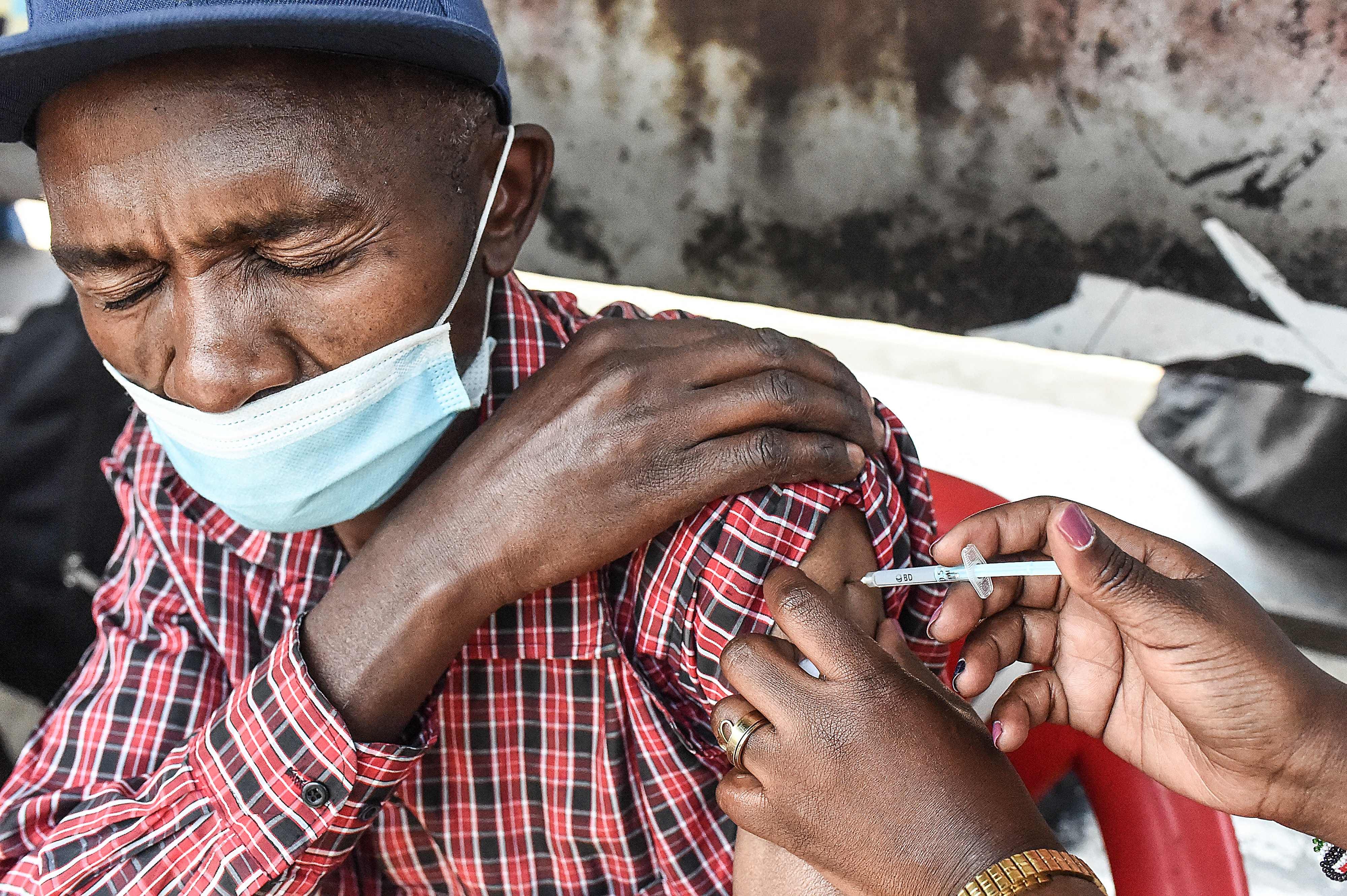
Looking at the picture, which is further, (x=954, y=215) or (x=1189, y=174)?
(x=954, y=215)

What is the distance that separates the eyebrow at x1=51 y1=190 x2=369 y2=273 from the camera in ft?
3.83

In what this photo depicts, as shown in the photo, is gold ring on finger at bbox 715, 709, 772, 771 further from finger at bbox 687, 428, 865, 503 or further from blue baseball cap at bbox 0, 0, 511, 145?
blue baseball cap at bbox 0, 0, 511, 145

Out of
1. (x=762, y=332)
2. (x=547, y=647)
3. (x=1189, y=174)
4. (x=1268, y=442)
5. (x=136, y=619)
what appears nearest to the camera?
(x=762, y=332)

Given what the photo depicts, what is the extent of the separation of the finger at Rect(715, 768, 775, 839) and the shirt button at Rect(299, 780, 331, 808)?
0.49 meters

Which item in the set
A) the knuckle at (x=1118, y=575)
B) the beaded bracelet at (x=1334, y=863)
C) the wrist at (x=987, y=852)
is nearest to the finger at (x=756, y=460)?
the knuckle at (x=1118, y=575)

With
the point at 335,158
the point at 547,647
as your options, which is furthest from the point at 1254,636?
the point at 335,158

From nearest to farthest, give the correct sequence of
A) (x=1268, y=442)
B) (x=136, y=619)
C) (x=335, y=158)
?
1. (x=335, y=158)
2. (x=136, y=619)
3. (x=1268, y=442)

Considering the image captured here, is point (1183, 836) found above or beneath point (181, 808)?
above

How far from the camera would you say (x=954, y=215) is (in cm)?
246

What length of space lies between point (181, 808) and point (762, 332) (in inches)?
36.9

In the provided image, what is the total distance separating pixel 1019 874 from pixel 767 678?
0.94 feet

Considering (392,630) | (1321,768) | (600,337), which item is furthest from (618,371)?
(1321,768)

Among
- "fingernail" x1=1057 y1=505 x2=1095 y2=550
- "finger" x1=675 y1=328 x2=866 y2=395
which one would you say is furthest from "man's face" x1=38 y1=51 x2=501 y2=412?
"fingernail" x1=1057 y1=505 x2=1095 y2=550

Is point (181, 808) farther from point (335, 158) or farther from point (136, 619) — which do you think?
point (335, 158)
